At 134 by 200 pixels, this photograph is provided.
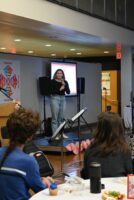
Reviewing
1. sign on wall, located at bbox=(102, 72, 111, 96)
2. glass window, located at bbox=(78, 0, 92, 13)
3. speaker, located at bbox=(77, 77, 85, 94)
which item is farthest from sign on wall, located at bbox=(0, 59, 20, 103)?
sign on wall, located at bbox=(102, 72, 111, 96)

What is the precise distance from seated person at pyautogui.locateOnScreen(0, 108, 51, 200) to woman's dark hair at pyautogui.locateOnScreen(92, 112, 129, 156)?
63 cm

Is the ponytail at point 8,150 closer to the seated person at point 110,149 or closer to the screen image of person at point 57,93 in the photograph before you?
the seated person at point 110,149

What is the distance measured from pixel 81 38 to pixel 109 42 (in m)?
1.16

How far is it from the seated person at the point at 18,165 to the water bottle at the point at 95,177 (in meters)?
0.33

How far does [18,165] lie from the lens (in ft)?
7.63

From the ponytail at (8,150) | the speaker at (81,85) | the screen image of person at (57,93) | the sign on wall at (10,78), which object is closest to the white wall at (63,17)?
the screen image of person at (57,93)

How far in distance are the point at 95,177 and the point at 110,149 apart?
0.47 metres

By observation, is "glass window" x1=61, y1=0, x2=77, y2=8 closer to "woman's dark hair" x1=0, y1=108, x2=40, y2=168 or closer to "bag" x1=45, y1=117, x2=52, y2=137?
"bag" x1=45, y1=117, x2=52, y2=137

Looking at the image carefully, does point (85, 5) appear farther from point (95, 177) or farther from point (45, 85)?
point (95, 177)

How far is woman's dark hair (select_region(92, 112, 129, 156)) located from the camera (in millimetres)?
2857

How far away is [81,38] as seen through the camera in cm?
930

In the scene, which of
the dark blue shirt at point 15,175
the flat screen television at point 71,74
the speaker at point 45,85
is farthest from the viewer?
the flat screen television at point 71,74

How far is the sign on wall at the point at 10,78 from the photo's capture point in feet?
27.9

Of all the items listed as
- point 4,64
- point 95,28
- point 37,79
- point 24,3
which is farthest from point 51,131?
point 24,3
